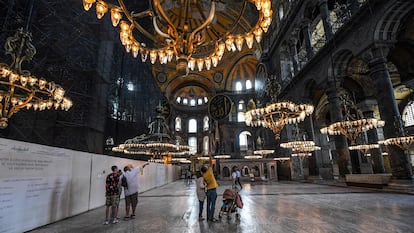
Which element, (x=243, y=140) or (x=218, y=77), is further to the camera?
(x=218, y=77)

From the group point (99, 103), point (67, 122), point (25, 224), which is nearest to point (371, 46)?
point (25, 224)

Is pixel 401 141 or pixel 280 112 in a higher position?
pixel 280 112

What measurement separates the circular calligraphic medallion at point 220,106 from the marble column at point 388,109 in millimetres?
8217

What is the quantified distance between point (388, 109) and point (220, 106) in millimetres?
9325

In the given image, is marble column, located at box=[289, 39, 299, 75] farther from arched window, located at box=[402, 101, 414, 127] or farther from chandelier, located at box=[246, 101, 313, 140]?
arched window, located at box=[402, 101, 414, 127]

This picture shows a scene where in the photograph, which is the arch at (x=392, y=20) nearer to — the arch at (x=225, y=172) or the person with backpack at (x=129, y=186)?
the person with backpack at (x=129, y=186)

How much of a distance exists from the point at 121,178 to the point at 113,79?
31.2 feet

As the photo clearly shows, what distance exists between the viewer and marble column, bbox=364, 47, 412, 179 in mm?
7199

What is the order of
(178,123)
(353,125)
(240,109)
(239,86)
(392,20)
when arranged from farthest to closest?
(178,123), (239,86), (240,109), (353,125), (392,20)

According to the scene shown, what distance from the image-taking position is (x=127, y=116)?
13.7 metres

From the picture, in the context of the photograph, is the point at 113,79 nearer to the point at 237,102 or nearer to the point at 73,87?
the point at 73,87

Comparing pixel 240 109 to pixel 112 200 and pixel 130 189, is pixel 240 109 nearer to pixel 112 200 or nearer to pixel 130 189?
pixel 130 189

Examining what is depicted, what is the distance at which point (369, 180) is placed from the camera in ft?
29.3

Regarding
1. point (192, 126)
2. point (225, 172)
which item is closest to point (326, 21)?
point (225, 172)
